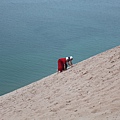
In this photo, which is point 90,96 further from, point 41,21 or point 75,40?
point 41,21

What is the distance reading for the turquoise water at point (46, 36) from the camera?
963 inches

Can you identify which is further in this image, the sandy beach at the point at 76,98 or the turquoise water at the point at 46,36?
the turquoise water at the point at 46,36

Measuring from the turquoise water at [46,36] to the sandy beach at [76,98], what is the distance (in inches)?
353

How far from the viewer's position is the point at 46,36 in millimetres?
35094

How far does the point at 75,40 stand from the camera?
33562mm

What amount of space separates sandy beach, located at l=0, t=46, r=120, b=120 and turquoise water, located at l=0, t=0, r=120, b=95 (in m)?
8.97

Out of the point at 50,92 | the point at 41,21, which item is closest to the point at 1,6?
the point at 41,21

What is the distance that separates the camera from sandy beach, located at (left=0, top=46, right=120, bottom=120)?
23.5 feet

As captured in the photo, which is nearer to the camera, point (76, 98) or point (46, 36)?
point (76, 98)

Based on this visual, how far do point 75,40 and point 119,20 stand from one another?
12.8 metres

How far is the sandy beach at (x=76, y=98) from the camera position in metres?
7.16

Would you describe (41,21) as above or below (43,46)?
above

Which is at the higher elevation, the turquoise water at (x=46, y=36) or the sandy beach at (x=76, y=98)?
the turquoise water at (x=46, y=36)

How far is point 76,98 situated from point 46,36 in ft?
87.7
